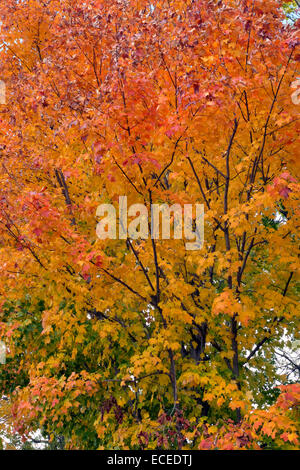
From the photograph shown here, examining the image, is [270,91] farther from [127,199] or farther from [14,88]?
[14,88]

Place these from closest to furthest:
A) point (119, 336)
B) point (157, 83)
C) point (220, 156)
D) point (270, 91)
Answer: point (270, 91), point (157, 83), point (220, 156), point (119, 336)

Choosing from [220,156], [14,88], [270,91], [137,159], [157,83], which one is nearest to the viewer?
[137,159]

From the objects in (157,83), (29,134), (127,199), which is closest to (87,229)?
(29,134)

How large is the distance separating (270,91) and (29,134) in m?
3.95

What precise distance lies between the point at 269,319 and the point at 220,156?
2.95 metres

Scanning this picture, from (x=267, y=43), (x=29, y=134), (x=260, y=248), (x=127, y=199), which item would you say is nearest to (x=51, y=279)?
(x=127, y=199)

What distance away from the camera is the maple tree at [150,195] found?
4.89m

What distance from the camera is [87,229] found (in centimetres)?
756

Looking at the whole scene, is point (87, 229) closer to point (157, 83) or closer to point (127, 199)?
point (127, 199)

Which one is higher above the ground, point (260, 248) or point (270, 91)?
point (270, 91)

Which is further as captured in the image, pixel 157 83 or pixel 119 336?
pixel 119 336

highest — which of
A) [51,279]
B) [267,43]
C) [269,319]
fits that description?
[267,43]

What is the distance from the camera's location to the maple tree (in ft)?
16.0

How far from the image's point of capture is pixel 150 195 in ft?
17.6
